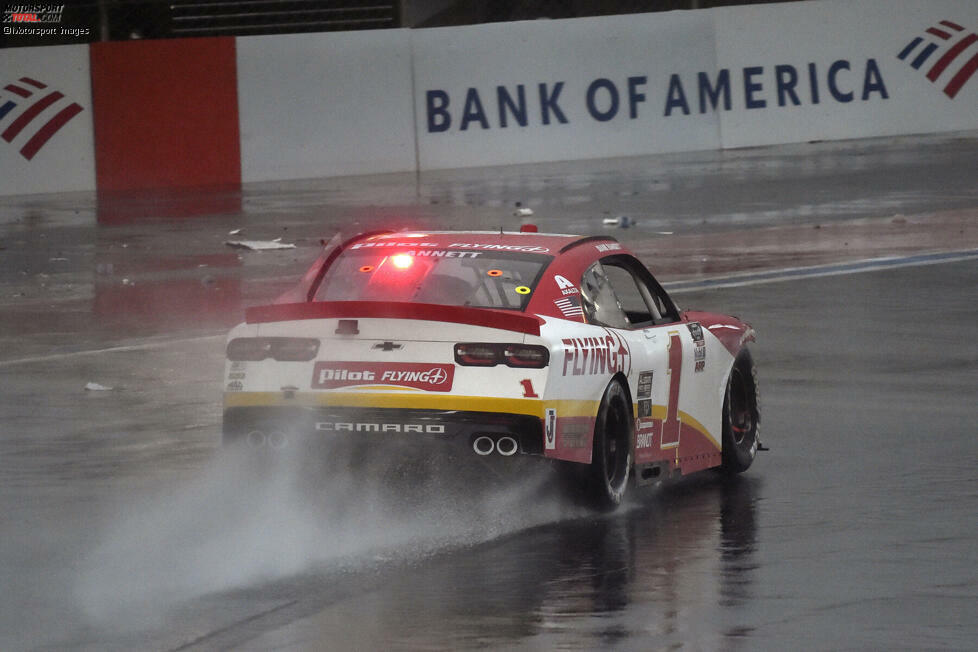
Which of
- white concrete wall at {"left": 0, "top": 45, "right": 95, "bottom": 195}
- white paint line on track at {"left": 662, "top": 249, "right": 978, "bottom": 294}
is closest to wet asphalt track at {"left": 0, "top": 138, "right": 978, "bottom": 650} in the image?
white paint line on track at {"left": 662, "top": 249, "right": 978, "bottom": 294}

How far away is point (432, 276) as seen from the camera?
9.04m

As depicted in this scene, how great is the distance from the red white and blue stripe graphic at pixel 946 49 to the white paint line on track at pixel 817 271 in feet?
40.1

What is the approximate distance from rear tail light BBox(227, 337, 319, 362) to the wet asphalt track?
490 mm

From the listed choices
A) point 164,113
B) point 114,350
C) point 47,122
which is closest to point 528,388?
point 114,350

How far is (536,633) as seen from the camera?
6613mm

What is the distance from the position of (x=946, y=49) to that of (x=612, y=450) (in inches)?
940

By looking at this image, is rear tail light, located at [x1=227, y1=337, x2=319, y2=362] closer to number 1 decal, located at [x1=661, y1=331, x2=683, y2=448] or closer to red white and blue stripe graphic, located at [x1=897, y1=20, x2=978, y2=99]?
number 1 decal, located at [x1=661, y1=331, x2=683, y2=448]

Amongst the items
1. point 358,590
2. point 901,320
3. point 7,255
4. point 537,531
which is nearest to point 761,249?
point 901,320

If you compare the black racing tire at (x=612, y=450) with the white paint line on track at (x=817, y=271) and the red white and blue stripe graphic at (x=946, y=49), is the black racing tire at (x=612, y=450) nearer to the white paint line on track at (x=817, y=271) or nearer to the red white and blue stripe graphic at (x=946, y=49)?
the white paint line on track at (x=817, y=271)

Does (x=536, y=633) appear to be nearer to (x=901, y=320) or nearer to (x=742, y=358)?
(x=742, y=358)

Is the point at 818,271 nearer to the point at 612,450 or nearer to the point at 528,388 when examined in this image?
the point at 612,450

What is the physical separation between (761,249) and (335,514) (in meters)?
12.2

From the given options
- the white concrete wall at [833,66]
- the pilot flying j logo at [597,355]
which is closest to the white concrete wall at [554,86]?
the white concrete wall at [833,66]

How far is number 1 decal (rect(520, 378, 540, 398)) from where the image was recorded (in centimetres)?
821
